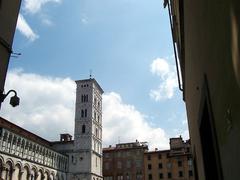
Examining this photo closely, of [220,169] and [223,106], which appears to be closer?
[223,106]

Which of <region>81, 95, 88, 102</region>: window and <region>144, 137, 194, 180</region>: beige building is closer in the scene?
<region>144, 137, 194, 180</region>: beige building

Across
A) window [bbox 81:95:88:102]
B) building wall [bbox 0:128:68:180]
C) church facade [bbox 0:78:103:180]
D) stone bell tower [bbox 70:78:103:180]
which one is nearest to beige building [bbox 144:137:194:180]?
stone bell tower [bbox 70:78:103:180]

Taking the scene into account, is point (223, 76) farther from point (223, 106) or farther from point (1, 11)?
point (1, 11)

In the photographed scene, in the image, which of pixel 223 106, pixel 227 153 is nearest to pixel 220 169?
pixel 227 153

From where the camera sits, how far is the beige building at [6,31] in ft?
24.9

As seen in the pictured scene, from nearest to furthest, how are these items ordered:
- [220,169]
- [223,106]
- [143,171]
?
[223,106] < [220,169] < [143,171]

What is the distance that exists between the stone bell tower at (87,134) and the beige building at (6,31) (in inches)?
2201

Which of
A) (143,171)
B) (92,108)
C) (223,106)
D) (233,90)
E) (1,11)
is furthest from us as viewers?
(92,108)

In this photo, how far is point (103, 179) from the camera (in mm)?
68125

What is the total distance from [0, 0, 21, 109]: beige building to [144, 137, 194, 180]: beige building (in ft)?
172

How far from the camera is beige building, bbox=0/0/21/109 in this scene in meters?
7.60

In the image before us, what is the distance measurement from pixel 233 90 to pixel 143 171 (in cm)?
6255

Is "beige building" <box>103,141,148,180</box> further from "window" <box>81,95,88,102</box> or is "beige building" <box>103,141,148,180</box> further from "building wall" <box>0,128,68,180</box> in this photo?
"window" <box>81,95,88,102</box>

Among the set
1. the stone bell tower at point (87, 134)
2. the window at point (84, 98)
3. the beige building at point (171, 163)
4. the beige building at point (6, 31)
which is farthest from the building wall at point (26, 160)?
the beige building at point (6, 31)
